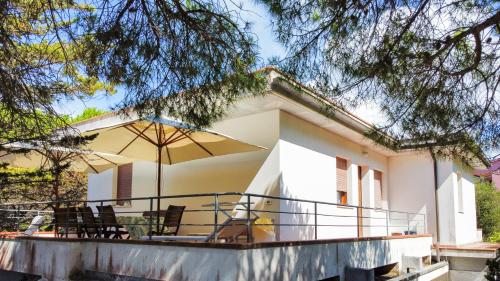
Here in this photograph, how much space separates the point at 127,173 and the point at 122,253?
6856 millimetres

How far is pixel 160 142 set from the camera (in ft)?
31.3

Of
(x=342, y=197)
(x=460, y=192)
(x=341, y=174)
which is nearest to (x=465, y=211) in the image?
(x=460, y=192)

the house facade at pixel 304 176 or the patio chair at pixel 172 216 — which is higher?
the house facade at pixel 304 176

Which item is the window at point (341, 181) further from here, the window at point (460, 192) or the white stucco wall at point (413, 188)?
the window at point (460, 192)

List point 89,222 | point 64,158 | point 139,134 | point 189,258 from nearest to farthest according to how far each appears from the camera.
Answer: point 189,258 < point 89,222 < point 139,134 < point 64,158

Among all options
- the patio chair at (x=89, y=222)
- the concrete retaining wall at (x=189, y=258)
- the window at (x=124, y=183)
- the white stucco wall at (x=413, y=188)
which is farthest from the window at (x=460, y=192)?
the patio chair at (x=89, y=222)

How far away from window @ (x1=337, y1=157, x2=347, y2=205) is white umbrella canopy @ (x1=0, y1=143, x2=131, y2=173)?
5924 millimetres

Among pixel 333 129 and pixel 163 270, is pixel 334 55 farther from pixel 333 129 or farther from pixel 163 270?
pixel 333 129

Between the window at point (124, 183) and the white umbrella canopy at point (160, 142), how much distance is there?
11.5 feet

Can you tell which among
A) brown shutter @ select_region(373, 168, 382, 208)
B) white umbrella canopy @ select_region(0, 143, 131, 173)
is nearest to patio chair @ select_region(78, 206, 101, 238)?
white umbrella canopy @ select_region(0, 143, 131, 173)

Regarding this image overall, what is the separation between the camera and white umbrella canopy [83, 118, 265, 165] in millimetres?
9062

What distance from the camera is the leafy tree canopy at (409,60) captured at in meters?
6.64

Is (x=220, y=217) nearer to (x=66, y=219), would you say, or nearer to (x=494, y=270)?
(x=66, y=219)

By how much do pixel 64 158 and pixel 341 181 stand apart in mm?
7550
